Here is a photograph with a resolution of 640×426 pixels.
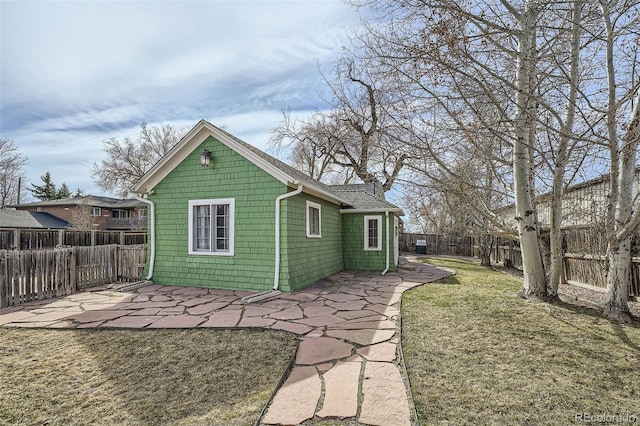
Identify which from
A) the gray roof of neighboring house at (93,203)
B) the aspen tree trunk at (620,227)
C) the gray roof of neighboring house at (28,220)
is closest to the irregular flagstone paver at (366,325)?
the aspen tree trunk at (620,227)

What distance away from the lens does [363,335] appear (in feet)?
14.8

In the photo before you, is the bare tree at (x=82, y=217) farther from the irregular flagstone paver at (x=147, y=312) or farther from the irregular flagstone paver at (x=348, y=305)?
the irregular flagstone paver at (x=348, y=305)

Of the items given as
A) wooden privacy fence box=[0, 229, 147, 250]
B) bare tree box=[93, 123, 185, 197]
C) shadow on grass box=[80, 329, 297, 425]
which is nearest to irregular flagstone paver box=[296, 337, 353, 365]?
shadow on grass box=[80, 329, 297, 425]

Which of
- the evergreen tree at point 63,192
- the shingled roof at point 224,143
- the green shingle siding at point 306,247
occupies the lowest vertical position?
the green shingle siding at point 306,247

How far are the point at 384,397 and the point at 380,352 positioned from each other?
1.07 m

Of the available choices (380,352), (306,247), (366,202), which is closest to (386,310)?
(380,352)

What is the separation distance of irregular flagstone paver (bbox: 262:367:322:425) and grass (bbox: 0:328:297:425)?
12cm

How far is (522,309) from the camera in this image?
229 inches

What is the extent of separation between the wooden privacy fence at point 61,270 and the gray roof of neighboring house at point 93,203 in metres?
24.6

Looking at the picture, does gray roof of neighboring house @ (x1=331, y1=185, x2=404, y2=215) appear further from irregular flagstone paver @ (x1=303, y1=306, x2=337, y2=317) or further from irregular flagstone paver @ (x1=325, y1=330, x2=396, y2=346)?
irregular flagstone paver @ (x1=325, y1=330, x2=396, y2=346)

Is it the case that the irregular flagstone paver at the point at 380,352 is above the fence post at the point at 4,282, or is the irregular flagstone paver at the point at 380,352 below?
below

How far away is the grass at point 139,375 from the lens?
260 centimetres

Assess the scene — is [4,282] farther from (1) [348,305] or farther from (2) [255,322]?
(1) [348,305]

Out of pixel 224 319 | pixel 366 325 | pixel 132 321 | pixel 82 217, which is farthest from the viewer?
pixel 82 217
